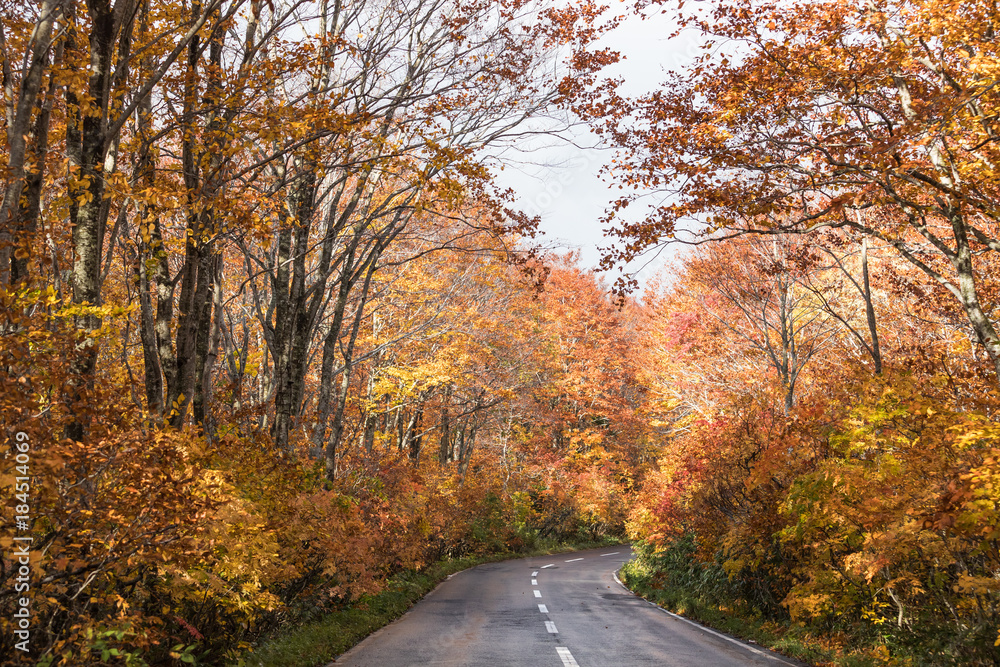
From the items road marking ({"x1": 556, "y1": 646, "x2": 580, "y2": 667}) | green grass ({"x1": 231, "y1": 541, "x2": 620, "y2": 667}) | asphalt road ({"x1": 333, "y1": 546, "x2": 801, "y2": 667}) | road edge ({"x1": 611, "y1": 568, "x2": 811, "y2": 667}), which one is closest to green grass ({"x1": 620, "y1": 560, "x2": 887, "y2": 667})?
road edge ({"x1": 611, "y1": 568, "x2": 811, "y2": 667})

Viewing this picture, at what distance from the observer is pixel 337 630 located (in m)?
10.8

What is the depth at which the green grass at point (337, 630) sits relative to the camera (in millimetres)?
8453

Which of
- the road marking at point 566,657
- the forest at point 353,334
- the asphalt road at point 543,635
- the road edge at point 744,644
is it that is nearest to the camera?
the forest at point 353,334

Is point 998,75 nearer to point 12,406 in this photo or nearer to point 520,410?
point 12,406

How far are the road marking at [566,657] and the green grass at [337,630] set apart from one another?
3.04m

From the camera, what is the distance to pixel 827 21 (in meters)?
10.1

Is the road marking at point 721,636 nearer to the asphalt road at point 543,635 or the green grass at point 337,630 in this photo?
the asphalt road at point 543,635

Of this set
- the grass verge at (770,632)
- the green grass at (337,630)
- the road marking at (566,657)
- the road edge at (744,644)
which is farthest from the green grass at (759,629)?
the green grass at (337,630)

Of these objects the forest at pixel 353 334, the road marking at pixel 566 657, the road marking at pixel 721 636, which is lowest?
the road marking at pixel 721 636

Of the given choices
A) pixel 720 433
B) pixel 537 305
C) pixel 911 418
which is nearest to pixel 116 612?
pixel 911 418

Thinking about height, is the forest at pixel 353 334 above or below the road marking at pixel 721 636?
above

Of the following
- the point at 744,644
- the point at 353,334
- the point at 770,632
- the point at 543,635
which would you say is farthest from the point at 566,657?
the point at 353,334

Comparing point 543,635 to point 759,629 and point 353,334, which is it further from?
point 353,334

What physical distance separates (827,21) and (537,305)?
69.5ft
